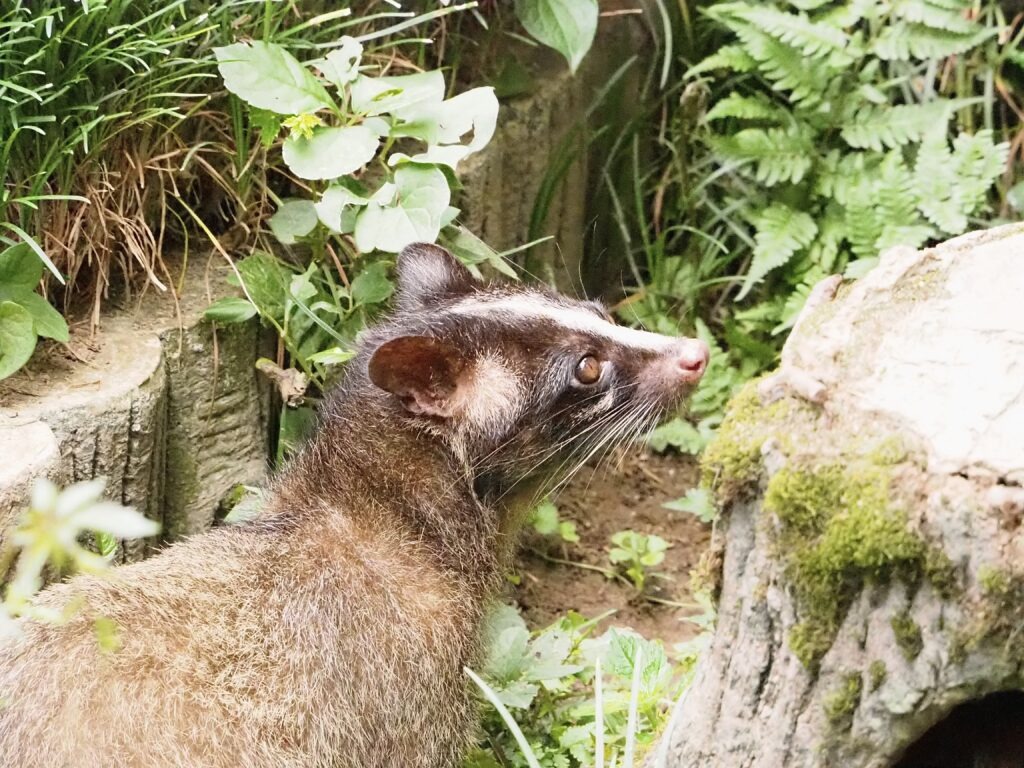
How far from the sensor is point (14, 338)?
11.6 ft

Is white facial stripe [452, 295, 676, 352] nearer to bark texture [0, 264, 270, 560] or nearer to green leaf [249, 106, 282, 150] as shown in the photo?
green leaf [249, 106, 282, 150]

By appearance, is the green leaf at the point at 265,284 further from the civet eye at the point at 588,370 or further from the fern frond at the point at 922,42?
the fern frond at the point at 922,42

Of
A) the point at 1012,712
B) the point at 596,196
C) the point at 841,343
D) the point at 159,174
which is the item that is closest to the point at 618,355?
the point at 841,343

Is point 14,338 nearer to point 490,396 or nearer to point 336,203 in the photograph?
point 336,203

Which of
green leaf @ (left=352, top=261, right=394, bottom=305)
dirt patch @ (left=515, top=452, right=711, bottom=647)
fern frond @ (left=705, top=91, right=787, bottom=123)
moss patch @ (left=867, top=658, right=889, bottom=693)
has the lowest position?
dirt patch @ (left=515, top=452, right=711, bottom=647)

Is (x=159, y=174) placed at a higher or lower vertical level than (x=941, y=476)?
lower

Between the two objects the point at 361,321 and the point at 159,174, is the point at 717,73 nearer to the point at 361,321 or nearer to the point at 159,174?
the point at 361,321

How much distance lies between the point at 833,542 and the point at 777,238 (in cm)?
325

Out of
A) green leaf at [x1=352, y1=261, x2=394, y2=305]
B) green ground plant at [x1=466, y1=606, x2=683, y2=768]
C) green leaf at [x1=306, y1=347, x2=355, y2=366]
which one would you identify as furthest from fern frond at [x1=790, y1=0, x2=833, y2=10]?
green ground plant at [x1=466, y1=606, x2=683, y2=768]

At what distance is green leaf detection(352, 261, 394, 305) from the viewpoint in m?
4.17

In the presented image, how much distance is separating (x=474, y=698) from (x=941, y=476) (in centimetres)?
184

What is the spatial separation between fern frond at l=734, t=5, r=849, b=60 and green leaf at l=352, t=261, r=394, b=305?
2214mm

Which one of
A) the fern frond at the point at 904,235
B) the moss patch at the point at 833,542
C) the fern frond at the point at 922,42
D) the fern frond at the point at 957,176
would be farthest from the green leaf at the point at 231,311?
the fern frond at the point at 922,42

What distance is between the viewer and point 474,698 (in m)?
3.52
